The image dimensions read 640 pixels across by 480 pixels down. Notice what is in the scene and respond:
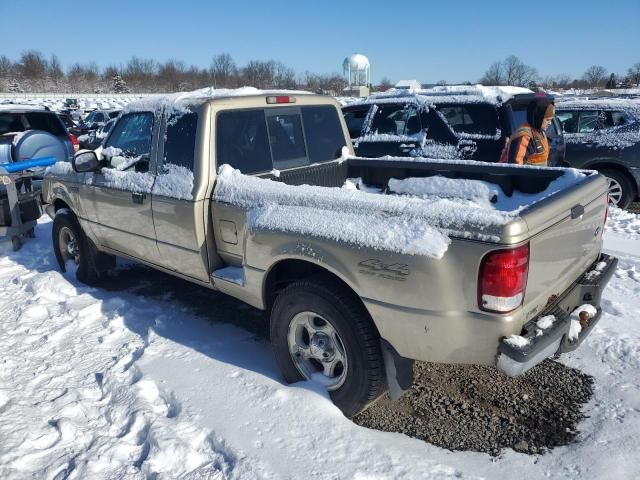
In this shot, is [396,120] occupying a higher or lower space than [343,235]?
higher

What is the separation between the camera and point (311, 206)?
305 centimetres

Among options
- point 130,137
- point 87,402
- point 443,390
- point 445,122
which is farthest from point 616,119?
point 87,402

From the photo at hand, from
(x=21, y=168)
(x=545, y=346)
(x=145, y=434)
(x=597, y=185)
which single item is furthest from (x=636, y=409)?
(x=21, y=168)

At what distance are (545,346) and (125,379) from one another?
2752 millimetres

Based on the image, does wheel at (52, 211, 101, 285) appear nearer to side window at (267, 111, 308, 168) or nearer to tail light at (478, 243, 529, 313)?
side window at (267, 111, 308, 168)

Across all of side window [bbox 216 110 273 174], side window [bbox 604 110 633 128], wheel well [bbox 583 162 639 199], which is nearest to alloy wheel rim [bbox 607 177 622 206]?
wheel well [bbox 583 162 639 199]

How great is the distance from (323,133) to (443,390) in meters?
2.48

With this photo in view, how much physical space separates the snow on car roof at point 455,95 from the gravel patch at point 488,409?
169 inches

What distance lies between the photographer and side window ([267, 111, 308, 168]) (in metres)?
4.10

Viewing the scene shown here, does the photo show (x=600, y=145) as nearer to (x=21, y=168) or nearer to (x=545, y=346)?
(x=545, y=346)

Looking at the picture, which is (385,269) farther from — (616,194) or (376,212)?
(616,194)

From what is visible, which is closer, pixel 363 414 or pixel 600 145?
pixel 363 414

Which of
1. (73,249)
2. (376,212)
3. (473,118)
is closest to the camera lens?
(376,212)

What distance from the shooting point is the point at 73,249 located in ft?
18.6
